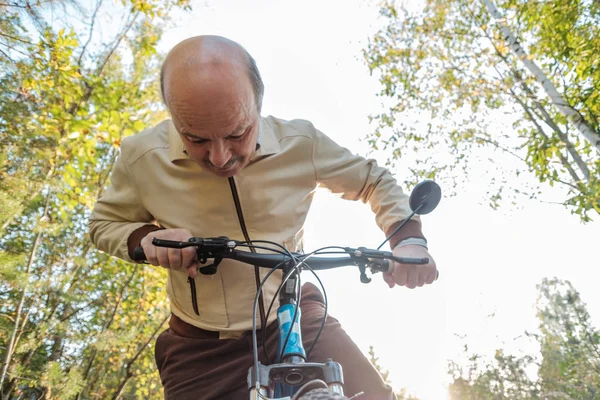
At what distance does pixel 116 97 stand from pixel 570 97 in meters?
7.28

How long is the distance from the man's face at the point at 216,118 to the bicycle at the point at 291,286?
17.3 inches

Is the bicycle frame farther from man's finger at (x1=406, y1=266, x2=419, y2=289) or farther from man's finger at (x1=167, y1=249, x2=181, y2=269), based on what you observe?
man's finger at (x1=406, y1=266, x2=419, y2=289)

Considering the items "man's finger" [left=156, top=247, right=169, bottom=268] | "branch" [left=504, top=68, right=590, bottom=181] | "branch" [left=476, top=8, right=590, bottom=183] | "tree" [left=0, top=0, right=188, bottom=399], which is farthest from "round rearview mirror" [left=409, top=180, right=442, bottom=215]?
"branch" [left=504, top=68, right=590, bottom=181]

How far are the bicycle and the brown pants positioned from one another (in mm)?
438

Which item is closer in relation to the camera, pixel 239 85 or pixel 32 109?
pixel 239 85

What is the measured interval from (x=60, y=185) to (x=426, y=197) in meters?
5.53

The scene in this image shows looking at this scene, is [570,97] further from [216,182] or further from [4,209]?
[4,209]

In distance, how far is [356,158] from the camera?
2486 mm

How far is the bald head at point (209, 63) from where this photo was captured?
1.78 m

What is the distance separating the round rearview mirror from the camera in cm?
180

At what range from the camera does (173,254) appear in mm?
1656

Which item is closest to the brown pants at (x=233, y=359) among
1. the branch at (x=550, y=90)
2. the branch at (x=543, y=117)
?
the branch at (x=550, y=90)

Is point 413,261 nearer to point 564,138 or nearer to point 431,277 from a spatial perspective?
point 431,277

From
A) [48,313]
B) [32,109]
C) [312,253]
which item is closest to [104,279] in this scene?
[48,313]
